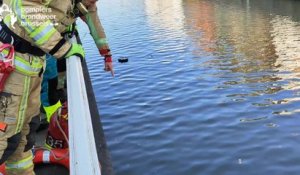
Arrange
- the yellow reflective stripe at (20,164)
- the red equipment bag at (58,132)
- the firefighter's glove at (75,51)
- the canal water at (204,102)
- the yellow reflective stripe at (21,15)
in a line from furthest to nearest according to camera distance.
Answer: the canal water at (204,102), the red equipment bag at (58,132), the yellow reflective stripe at (20,164), the firefighter's glove at (75,51), the yellow reflective stripe at (21,15)

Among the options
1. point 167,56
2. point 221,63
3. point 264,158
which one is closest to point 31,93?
point 264,158

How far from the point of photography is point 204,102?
1101 cm

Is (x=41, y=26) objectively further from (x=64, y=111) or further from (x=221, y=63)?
(x=221, y=63)

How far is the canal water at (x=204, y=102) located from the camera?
7879 mm

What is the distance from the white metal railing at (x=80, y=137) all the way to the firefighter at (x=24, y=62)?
0.43 meters

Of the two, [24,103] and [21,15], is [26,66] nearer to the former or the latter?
[24,103]

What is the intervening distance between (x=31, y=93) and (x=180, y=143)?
566 cm

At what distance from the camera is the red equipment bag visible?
4238mm

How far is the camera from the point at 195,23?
27828 mm

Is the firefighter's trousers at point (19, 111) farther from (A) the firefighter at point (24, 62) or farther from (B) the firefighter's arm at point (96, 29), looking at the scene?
(B) the firefighter's arm at point (96, 29)

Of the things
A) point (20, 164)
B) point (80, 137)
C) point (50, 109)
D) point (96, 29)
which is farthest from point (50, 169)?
point (80, 137)

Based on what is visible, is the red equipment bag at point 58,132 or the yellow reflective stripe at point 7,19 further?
the red equipment bag at point 58,132

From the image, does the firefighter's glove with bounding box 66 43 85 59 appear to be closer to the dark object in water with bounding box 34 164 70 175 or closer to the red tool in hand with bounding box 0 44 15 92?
the red tool in hand with bounding box 0 44 15 92

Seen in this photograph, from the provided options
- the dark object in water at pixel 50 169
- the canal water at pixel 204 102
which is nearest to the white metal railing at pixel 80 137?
the dark object in water at pixel 50 169
